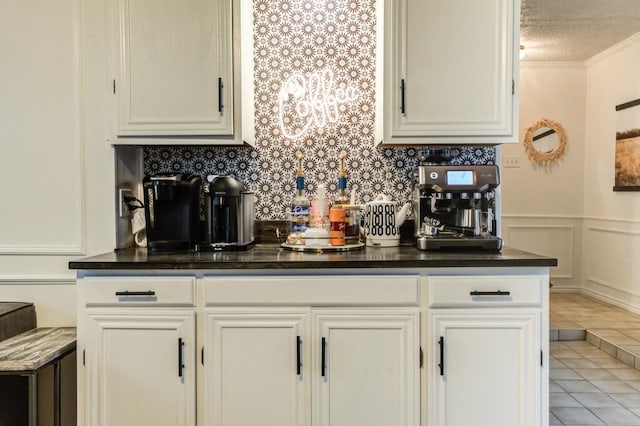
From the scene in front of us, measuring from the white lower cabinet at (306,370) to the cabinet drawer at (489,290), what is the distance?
0.71 ft

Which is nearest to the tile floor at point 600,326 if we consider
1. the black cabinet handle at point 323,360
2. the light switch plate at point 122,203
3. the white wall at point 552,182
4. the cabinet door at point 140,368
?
the white wall at point 552,182

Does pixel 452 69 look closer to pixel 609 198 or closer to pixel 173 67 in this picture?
pixel 173 67

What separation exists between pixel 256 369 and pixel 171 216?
0.80m

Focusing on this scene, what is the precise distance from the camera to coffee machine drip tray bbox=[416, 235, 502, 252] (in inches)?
73.8

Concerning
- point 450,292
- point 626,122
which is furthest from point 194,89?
point 626,122

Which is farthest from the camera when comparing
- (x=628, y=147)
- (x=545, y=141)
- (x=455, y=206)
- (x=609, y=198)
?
(x=545, y=141)

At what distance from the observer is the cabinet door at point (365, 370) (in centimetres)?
166

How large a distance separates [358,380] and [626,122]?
419 centimetres

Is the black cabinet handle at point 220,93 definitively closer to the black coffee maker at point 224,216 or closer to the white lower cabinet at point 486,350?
the black coffee maker at point 224,216

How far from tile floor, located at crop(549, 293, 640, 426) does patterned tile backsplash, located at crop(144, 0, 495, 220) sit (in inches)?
59.3

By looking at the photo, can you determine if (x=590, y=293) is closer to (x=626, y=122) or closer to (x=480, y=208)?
(x=626, y=122)

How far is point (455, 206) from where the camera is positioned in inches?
82.1

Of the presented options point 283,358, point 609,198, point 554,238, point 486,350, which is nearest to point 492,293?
point 486,350

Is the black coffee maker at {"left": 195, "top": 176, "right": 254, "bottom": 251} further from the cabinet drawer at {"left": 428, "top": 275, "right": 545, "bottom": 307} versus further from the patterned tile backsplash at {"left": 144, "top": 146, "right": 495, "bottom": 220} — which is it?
the cabinet drawer at {"left": 428, "top": 275, "right": 545, "bottom": 307}
